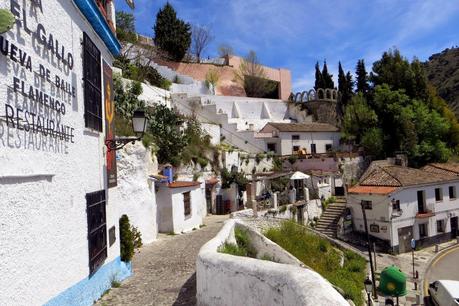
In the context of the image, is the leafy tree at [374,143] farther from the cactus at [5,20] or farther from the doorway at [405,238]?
the cactus at [5,20]

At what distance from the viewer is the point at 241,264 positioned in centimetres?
523

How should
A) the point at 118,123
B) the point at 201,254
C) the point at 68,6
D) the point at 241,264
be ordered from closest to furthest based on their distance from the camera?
the point at 241,264
the point at 68,6
the point at 201,254
the point at 118,123

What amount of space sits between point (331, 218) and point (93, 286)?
870 inches

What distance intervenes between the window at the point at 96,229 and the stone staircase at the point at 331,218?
788 inches

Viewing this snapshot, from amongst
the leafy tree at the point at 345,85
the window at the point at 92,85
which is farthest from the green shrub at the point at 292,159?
the window at the point at 92,85

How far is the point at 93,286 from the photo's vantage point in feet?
22.3

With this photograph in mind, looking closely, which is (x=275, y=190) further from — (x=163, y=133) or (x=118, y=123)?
(x=118, y=123)

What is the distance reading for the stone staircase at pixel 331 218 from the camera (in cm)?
2534

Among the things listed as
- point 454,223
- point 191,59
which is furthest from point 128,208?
point 191,59

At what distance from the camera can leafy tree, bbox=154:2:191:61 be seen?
39600 mm

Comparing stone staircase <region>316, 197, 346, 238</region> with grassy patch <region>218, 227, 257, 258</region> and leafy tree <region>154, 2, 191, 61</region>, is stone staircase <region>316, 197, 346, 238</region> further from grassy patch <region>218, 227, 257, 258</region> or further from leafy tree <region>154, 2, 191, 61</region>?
leafy tree <region>154, 2, 191, 61</region>

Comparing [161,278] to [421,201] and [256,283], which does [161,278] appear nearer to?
[256,283]

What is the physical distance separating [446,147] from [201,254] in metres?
37.1

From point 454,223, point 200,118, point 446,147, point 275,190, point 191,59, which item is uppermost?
point 191,59
